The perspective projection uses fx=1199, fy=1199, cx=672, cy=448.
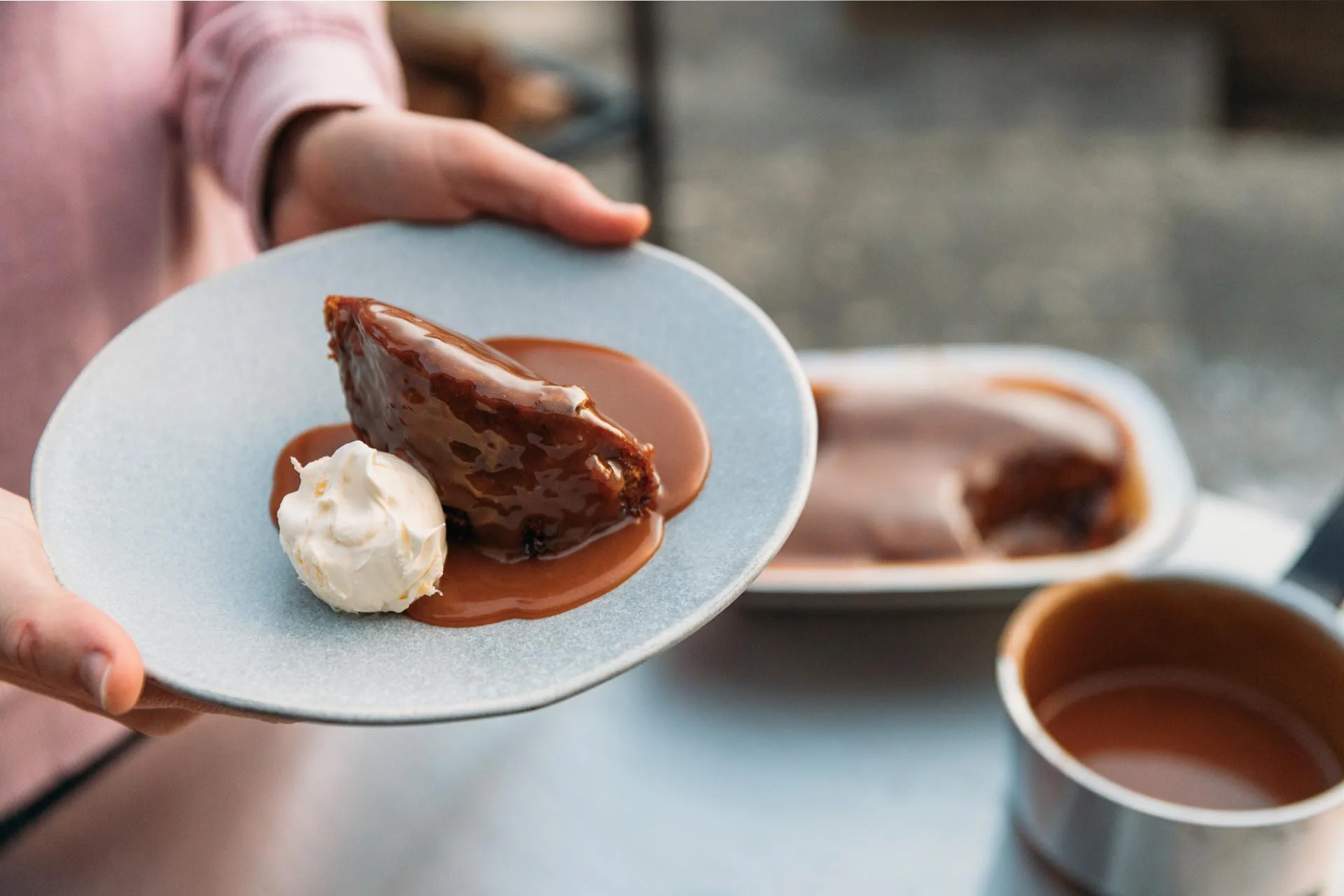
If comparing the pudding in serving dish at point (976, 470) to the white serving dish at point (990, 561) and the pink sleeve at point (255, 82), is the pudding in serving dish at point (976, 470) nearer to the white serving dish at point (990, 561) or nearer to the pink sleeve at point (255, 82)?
the white serving dish at point (990, 561)

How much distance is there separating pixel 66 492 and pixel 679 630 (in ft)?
1.53

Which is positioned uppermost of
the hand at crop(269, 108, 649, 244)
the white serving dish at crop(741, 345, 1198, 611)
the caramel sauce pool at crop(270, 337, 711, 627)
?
the hand at crop(269, 108, 649, 244)

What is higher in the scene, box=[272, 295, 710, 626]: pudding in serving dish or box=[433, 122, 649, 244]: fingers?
box=[433, 122, 649, 244]: fingers

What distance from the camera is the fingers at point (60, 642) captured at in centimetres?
72

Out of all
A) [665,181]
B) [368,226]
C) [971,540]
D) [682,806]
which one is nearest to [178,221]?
[368,226]

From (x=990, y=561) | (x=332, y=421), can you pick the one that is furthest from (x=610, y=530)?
(x=990, y=561)

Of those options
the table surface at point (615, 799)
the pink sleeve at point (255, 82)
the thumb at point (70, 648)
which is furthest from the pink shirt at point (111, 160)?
the thumb at point (70, 648)

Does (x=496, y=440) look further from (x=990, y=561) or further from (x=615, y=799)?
(x=990, y=561)

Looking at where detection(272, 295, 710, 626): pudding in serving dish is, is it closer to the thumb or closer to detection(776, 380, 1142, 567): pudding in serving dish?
the thumb

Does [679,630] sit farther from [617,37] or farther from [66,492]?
[617,37]

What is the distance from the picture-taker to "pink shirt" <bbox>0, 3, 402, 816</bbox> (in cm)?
115

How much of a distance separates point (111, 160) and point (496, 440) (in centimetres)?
59

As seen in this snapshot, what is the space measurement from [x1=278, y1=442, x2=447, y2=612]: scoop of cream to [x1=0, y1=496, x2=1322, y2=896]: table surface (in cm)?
30

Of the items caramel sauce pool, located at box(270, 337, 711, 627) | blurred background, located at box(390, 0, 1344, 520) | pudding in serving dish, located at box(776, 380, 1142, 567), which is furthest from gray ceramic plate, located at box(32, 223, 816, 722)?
blurred background, located at box(390, 0, 1344, 520)
